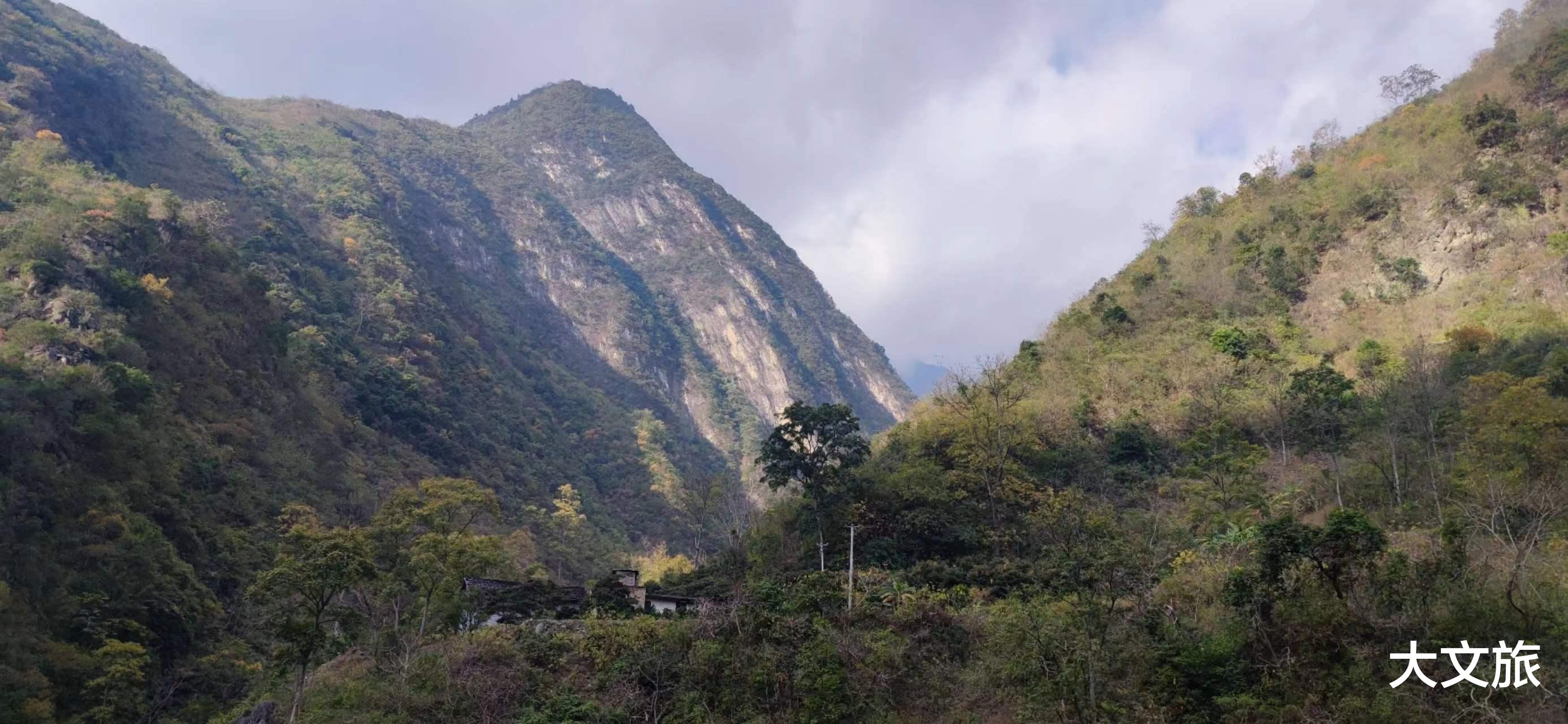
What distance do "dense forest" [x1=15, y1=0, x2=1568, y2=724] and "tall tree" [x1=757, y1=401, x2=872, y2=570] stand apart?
0.11 meters

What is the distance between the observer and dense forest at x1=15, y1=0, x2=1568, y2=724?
46.3ft

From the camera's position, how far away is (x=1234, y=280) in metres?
36.3

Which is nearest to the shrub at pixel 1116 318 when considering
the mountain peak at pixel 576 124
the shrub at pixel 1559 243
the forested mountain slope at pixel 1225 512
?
the forested mountain slope at pixel 1225 512

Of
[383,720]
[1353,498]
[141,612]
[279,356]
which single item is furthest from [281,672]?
[279,356]

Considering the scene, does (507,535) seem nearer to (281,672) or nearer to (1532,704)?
(281,672)

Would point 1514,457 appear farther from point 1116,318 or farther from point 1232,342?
point 1116,318

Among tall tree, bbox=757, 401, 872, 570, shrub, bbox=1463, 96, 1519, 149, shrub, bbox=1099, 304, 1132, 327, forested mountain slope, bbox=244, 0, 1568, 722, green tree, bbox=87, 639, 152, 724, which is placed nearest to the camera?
forested mountain slope, bbox=244, 0, 1568, 722

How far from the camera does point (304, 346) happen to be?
5056 centimetres

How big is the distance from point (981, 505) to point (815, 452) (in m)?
5.34

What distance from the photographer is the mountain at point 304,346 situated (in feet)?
90.4

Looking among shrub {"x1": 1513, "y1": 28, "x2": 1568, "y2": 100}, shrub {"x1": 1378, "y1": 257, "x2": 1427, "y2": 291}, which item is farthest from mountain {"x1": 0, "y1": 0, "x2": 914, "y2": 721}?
shrub {"x1": 1513, "y1": 28, "x2": 1568, "y2": 100}

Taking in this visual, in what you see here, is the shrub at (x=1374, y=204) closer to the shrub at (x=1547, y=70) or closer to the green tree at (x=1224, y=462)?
the shrub at (x=1547, y=70)

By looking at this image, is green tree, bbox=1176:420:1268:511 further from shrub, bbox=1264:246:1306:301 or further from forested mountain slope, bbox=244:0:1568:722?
shrub, bbox=1264:246:1306:301

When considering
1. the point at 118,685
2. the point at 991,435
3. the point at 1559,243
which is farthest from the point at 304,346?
the point at 1559,243
